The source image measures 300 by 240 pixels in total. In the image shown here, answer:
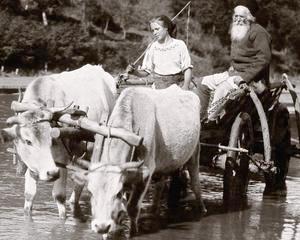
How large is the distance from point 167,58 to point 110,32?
8418 centimetres

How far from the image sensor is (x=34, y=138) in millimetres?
11227

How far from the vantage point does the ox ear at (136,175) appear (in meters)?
10.2

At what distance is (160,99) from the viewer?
12023mm

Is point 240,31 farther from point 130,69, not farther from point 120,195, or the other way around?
point 120,195

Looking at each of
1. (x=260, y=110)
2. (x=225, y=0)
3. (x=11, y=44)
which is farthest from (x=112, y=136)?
(x=225, y=0)

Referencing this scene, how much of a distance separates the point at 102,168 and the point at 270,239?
108 inches

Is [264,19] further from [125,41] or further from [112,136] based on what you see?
[112,136]

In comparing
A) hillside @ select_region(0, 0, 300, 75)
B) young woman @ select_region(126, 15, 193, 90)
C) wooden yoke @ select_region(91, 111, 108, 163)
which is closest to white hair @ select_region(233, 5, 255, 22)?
young woman @ select_region(126, 15, 193, 90)

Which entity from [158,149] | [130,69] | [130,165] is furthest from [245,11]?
[130,165]

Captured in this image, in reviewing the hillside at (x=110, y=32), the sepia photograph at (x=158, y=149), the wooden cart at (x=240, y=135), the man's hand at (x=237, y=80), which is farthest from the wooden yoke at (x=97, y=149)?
the hillside at (x=110, y=32)

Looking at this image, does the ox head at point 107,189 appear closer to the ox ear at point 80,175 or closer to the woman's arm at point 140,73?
the ox ear at point 80,175

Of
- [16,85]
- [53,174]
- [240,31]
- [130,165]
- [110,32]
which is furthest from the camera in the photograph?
[110,32]

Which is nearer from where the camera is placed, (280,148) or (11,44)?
(280,148)

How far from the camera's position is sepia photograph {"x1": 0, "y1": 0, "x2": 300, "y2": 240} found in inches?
422
